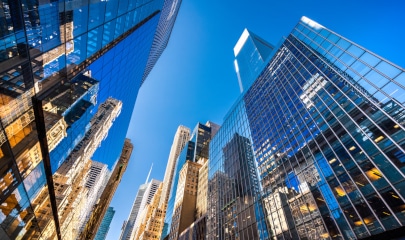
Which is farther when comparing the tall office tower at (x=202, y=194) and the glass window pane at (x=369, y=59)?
the tall office tower at (x=202, y=194)

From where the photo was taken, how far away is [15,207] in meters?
15.0

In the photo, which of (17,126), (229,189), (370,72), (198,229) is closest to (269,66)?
(370,72)

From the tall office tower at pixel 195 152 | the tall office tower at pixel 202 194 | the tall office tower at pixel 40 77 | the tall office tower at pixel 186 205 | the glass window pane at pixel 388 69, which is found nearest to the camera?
the tall office tower at pixel 40 77

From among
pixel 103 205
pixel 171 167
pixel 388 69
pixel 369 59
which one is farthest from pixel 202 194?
pixel 171 167

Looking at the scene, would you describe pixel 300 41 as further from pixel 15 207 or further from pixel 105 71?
pixel 15 207

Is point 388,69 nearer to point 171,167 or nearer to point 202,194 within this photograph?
point 202,194

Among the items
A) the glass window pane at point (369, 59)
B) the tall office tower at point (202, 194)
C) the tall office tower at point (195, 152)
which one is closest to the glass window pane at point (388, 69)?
the glass window pane at point (369, 59)

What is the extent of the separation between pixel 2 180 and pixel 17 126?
3.56m

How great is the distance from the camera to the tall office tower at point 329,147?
65.0ft

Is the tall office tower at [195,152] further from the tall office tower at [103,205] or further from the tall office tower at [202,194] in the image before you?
the tall office tower at [103,205]

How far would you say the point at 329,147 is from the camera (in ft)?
86.6

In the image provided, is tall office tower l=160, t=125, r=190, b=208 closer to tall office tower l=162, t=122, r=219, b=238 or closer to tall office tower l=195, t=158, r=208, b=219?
tall office tower l=162, t=122, r=219, b=238

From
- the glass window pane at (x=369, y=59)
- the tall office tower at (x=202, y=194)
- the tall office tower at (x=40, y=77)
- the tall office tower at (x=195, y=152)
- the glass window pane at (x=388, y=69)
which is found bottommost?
the tall office tower at (x=40, y=77)

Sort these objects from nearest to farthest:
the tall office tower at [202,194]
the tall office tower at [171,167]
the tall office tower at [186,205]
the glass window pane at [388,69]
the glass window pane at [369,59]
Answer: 1. the glass window pane at [388,69]
2. the glass window pane at [369,59]
3. the tall office tower at [202,194]
4. the tall office tower at [186,205]
5. the tall office tower at [171,167]
